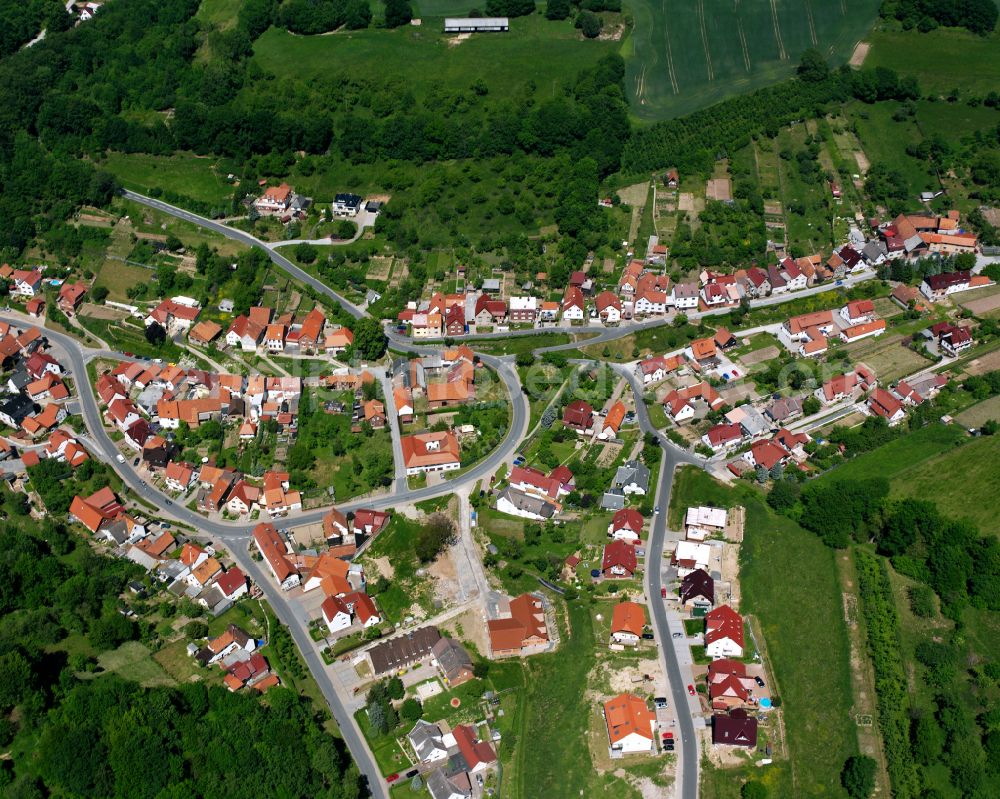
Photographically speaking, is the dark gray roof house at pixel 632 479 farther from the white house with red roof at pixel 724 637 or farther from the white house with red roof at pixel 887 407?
the white house with red roof at pixel 887 407

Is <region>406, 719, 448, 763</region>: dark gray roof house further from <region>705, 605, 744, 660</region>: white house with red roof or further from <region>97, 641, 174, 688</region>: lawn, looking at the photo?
<region>705, 605, 744, 660</region>: white house with red roof

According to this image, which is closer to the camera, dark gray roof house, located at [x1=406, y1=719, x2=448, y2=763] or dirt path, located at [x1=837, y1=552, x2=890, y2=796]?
dirt path, located at [x1=837, y1=552, x2=890, y2=796]

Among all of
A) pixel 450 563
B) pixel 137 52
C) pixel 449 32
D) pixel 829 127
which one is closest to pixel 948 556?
pixel 450 563

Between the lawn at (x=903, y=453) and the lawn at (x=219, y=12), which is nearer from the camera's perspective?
the lawn at (x=903, y=453)

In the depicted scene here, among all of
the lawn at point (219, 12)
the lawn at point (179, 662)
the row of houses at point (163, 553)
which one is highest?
the lawn at point (219, 12)

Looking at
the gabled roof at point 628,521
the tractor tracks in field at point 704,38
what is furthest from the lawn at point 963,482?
the tractor tracks in field at point 704,38

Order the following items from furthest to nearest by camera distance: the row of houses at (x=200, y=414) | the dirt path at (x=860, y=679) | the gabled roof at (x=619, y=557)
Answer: the row of houses at (x=200, y=414) < the gabled roof at (x=619, y=557) < the dirt path at (x=860, y=679)

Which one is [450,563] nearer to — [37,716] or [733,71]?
[37,716]

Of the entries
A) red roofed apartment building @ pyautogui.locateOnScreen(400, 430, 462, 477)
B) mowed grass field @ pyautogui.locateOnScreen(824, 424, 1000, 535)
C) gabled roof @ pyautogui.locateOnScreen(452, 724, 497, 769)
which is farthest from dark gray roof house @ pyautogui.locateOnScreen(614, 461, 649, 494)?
gabled roof @ pyautogui.locateOnScreen(452, 724, 497, 769)
